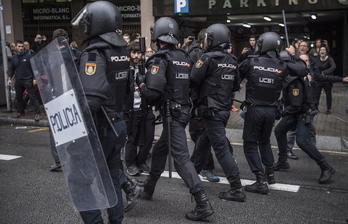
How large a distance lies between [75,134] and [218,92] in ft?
7.12

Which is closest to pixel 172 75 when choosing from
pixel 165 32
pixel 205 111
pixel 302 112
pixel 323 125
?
pixel 165 32

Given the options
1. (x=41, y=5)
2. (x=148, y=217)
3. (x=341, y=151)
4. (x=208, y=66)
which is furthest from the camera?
(x=41, y=5)

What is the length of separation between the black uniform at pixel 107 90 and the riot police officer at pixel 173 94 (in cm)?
55

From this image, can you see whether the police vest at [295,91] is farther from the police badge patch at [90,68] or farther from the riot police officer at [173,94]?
the police badge patch at [90,68]

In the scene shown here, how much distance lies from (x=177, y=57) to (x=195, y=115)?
88 centimetres

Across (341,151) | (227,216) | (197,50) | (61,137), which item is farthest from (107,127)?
(341,151)

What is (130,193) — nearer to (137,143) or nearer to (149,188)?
(149,188)

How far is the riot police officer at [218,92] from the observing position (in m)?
4.66

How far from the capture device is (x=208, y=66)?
466 centimetres

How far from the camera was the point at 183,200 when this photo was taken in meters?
4.77

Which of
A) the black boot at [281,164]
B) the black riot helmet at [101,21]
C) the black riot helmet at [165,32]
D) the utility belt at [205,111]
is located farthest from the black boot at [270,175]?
the black riot helmet at [101,21]

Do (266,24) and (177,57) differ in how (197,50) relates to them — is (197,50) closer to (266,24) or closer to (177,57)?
(177,57)

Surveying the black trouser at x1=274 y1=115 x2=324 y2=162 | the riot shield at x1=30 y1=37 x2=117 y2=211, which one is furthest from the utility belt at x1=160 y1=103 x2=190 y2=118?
the black trouser at x1=274 y1=115 x2=324 y2=162

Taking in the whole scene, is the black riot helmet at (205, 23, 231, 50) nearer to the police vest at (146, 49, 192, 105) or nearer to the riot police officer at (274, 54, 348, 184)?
the police vest at (146, 49, 192, 105)
